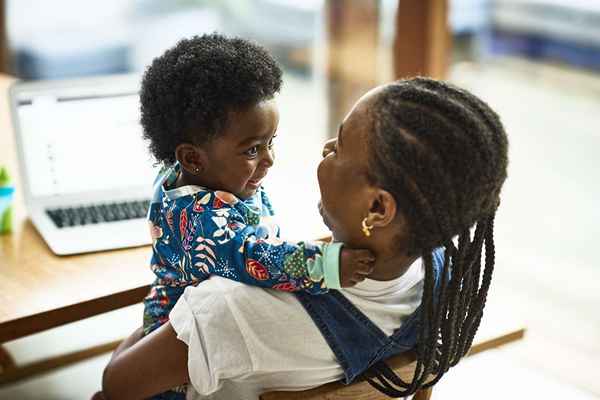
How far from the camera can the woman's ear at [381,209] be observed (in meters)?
1.17

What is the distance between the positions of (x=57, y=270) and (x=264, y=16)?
9.58ft

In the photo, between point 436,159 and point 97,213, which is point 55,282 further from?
point 436,159

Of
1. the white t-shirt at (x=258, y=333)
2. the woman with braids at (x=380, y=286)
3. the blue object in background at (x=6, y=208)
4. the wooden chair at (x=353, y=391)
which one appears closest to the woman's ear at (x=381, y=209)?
the woman with braids at (x=380, y=286)

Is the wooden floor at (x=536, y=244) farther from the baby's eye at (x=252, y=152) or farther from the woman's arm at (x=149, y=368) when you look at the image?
the woman's arm at (x=149, y=368)

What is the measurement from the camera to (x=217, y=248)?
1361mm

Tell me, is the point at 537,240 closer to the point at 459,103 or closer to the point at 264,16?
the point at 264,16

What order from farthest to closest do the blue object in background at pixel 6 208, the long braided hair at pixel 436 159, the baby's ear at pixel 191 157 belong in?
the blue object in background at pixel 6 208 < the baby's ear at pixel 191 157 < the long braided hair at pixel 436 159

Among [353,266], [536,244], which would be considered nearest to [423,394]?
[353,266]

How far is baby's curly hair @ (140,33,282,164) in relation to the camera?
4.65ft

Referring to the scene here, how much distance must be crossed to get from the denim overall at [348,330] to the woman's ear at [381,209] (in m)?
0.14

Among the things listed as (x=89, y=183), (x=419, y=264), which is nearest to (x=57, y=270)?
(x=89, y=183)

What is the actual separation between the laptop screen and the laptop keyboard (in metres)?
0.05

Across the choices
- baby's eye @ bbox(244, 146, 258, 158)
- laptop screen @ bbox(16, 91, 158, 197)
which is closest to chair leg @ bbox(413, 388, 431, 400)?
baby's eye @ bbox(244, 146, 258, 158)

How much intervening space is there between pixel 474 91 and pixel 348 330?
3.30 meters
